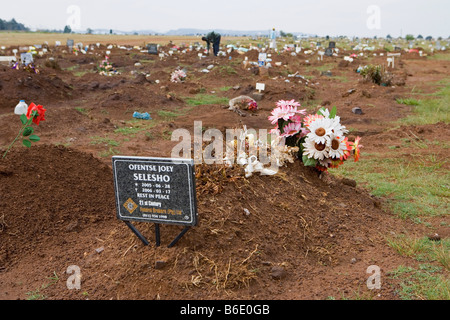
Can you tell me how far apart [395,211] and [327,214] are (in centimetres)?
123

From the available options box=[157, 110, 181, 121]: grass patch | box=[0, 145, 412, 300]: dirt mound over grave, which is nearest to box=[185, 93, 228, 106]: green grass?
box=[157, 110, 181, 121]: grass patch

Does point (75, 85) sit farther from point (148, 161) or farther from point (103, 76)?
point (148, 161)

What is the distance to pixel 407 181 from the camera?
644cm

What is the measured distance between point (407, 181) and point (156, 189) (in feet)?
15.2

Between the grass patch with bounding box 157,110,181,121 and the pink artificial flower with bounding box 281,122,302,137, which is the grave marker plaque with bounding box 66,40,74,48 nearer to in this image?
the grass patch with bounding box 157,110,181,121

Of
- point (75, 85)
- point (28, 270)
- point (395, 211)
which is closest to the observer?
point (28, 270)

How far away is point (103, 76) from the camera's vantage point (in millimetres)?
19219

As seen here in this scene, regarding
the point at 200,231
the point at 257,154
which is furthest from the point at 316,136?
the point at 200,231

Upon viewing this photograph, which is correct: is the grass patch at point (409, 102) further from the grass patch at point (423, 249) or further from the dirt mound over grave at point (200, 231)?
the grass patch at point (423, 249)

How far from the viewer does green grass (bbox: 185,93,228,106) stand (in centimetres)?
1480

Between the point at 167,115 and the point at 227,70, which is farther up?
the point at 227,70

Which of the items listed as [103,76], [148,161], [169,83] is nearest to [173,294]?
[148,161]

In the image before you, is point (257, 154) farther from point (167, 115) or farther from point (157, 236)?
point (167, 115)

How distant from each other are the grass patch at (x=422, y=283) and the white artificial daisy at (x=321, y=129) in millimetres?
1741
